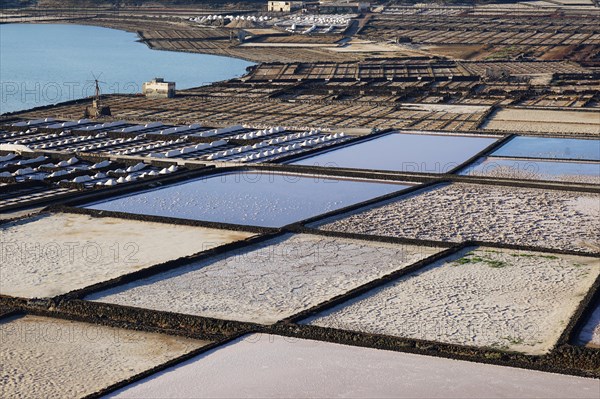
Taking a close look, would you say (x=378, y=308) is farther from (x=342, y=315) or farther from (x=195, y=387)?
(x=195, y=387)

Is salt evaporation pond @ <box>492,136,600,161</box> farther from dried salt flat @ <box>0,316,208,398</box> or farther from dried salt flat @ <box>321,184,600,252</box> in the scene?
dried salt flat @ <box>0,316,208,398</box>

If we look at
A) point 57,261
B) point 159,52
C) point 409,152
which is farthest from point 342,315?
point 159,52

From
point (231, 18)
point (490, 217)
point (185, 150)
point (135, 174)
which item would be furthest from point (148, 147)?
point (231, 18)

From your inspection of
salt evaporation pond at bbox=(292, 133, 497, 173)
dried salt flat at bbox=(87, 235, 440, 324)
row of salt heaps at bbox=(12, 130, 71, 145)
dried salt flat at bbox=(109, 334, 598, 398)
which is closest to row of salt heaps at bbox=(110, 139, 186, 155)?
row of salt heaps at bbox=(12, 130, 71, 145)

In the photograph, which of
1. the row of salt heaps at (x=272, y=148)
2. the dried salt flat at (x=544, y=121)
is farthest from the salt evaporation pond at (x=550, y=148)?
the row of salt heaps at (x=272, y=148)

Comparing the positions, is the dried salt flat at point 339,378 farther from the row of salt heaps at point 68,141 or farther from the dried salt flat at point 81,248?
A: the row of salt heaps at point 68,141

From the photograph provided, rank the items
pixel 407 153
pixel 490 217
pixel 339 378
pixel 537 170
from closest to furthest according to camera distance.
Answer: pixel 339 378, pixel 490 217, pixel 537 170, pixel 407 153

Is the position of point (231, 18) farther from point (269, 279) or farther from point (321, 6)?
point (269, 279)
